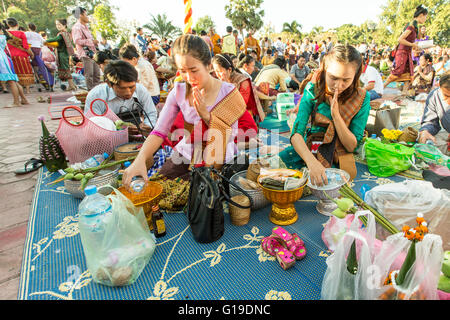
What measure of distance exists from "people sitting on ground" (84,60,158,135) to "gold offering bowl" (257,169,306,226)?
1843 millimetres

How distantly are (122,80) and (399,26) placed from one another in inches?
1717

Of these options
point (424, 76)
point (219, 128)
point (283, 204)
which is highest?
point (424, 76)

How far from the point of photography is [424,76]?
295 inches

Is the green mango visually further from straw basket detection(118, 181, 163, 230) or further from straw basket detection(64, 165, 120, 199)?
straw basket detection(118, 181, 163, 230)

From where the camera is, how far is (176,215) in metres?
2.28

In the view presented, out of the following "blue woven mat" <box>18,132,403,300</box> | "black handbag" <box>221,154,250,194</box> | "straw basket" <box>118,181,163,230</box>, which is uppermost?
"black handbag" <box>221,154,250,194</box>

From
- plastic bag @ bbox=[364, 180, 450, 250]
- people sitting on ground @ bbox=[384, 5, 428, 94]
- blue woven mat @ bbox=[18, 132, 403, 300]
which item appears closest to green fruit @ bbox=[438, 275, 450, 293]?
plastic bag @ bbox=[364, 180, 450, 250]

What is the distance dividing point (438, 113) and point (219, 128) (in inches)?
119

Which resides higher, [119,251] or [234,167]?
[234,167]

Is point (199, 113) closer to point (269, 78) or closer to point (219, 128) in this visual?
point (219, 128)

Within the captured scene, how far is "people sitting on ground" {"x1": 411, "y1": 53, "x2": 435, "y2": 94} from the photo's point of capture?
24.3 ft

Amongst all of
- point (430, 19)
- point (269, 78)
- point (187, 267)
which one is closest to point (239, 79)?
point (269, 78)

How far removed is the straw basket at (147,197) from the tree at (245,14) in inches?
1304

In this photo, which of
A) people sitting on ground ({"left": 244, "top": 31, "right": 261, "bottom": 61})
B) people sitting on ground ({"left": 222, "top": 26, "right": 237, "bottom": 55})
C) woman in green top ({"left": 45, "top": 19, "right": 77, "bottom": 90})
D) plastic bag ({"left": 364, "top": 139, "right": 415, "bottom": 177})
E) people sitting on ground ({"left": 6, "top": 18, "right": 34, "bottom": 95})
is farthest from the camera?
people sitting on ground ({"left": 244, "top": 31, "right": 261, "bottom": 61})
